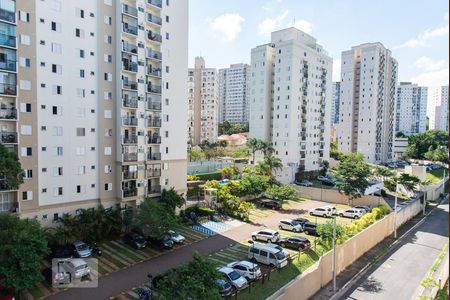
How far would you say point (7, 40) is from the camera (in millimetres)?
24188

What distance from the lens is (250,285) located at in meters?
20.7

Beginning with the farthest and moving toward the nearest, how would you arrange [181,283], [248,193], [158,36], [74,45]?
A: [248,193], [158,36], [74,45], [181,283]

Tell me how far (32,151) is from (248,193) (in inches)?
1037

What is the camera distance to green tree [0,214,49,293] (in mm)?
16719

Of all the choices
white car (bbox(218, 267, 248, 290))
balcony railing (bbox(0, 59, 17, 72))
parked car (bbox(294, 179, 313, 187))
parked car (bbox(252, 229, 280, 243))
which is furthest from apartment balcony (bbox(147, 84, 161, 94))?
parked car (bbox(294, 179, 313, 187))

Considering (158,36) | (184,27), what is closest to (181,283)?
(158,36)

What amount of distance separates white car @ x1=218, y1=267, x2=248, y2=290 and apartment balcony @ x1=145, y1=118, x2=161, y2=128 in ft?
59.4

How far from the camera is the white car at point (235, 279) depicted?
2006cm

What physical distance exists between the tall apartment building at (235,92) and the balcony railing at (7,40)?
137896mm

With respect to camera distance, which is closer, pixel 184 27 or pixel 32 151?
pixel 32 151

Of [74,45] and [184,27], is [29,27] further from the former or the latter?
[184,27]

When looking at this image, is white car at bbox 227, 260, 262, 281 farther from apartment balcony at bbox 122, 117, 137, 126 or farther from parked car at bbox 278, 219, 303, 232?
apartment balcony at bbox 122, 117, 137, 126

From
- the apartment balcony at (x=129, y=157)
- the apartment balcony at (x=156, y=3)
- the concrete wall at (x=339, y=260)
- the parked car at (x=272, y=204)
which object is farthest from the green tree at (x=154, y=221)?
the apartment balcony at (x=156, y=3)

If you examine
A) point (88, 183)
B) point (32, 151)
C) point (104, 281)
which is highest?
point (32, 151)
